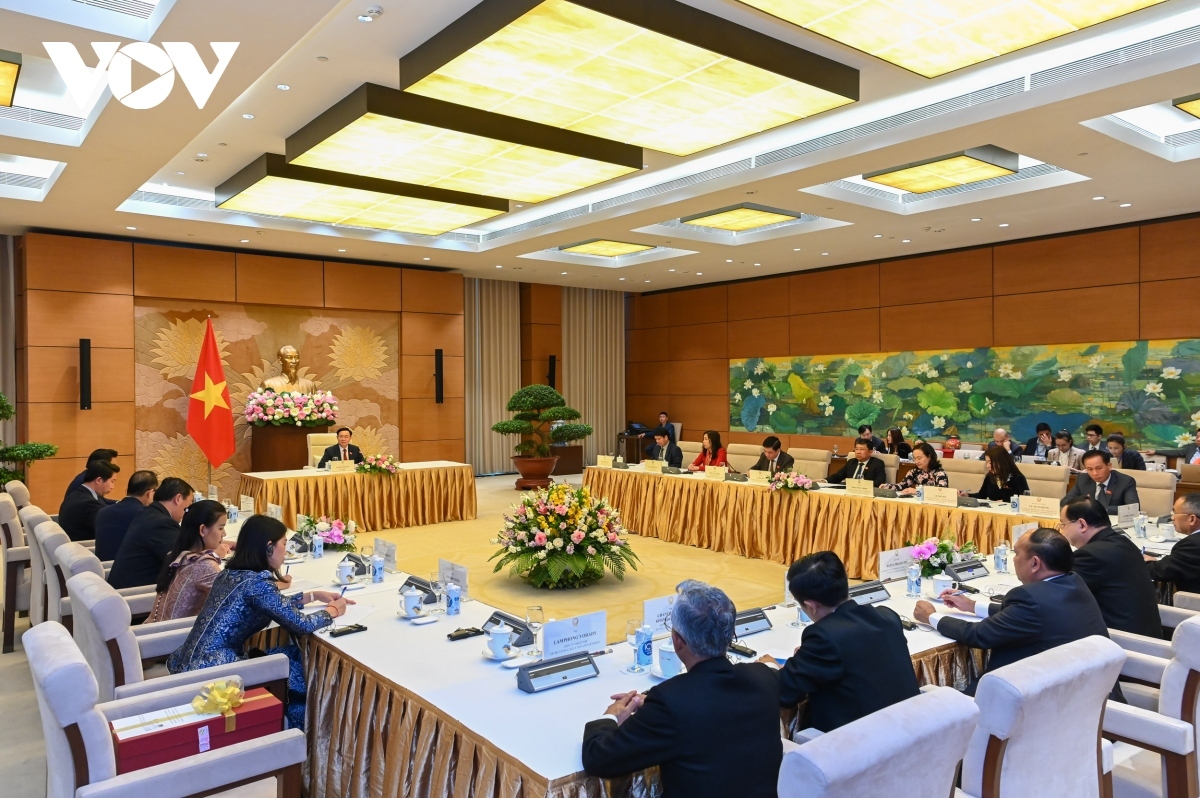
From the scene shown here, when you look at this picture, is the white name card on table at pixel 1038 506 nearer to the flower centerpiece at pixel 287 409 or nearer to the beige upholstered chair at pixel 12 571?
the beige upholstered chair at pixel 12 571

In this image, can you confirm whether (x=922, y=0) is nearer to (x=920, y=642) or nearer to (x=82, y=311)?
(x=920, y=642)

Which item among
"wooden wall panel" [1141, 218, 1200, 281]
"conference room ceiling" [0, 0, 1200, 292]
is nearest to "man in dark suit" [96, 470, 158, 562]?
"conference room ceiling" [0, 0, 1200, 292]

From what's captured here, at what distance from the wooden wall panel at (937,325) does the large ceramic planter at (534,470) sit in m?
5.20

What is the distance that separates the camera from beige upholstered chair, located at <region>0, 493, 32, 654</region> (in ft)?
16.1

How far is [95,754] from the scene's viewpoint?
2.02 meters

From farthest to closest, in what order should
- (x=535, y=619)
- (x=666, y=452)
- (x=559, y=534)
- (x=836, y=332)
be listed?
(x=836, y=332) → (x=666, y=452) → (x=559, y=534) → (x=535, y=619)

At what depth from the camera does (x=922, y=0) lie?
409 centimetres

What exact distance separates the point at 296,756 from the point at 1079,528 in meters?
3.20

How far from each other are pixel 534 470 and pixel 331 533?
22.4 ft

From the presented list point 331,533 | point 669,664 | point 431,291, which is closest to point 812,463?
point 331,533

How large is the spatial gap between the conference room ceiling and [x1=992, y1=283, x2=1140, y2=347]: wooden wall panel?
2.72 ft

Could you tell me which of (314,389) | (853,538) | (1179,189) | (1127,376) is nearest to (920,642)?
(853,538)

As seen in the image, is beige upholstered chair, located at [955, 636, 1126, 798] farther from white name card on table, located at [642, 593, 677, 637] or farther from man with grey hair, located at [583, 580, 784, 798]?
white name card on table, located at [642, 593, 677, 637]

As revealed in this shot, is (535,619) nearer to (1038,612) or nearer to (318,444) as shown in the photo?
(1038,612)
